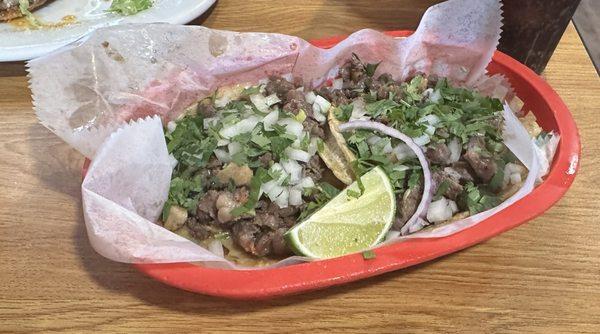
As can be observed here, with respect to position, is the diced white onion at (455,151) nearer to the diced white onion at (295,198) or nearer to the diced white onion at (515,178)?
the diced white onion at (515,178)

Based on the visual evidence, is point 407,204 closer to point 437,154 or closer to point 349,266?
point 437,154

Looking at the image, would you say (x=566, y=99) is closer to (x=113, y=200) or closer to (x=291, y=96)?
(x=291, y=96)

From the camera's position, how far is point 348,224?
136 centimetres

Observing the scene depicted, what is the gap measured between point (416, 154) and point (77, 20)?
1613 mm

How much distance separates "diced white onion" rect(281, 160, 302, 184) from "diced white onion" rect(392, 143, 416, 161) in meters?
0.27

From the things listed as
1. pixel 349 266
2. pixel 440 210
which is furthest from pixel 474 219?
pixel 349 266

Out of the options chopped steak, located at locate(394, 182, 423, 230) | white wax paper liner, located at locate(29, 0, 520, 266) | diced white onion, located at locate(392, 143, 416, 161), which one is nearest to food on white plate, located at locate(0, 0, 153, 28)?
white wax paper liner, located at locate(29, 0, 520, 266)

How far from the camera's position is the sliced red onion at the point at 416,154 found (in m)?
1.42

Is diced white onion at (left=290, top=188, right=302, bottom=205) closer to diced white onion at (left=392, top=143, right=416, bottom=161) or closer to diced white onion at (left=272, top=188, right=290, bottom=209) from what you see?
diced white onion at (left=272, top=188, right=290, bottom=209)

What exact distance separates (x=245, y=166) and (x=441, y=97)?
0.64m

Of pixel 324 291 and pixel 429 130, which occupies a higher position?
pixel 429 130

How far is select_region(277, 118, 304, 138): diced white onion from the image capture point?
1.56m

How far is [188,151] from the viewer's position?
154 centimetres

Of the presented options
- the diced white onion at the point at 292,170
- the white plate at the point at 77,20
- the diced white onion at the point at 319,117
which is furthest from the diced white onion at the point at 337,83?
the white plate at the point at 77,20
